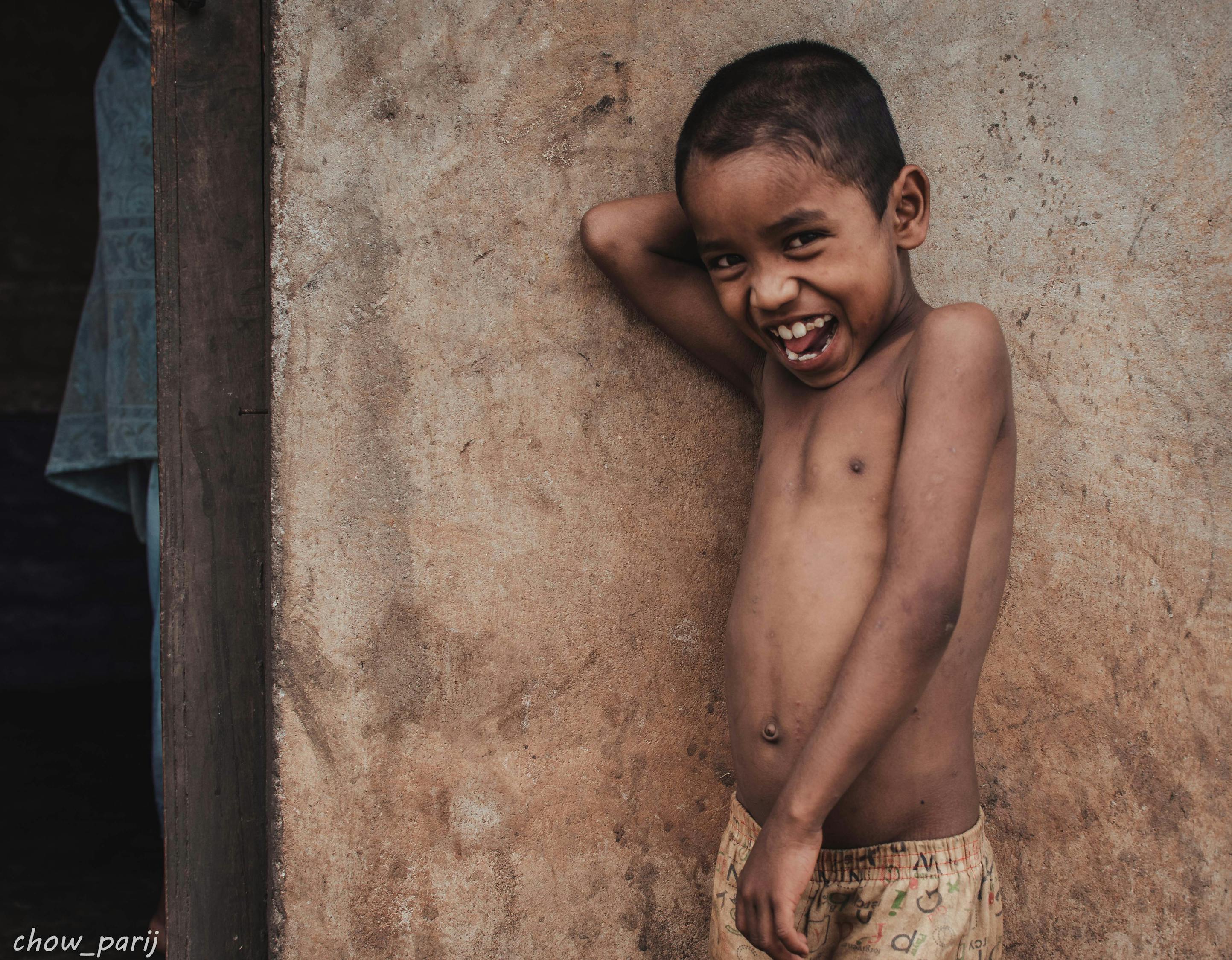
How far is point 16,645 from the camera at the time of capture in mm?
4676

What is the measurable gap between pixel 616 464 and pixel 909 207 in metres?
0.60

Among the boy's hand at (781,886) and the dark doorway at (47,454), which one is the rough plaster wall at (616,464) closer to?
the boy's hand at (781,886)

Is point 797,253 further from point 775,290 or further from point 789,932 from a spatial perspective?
point 789,932

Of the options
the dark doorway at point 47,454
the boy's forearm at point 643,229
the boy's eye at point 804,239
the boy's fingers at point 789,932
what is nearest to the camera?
the boy's fingers at point 789,932

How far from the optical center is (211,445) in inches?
64.3

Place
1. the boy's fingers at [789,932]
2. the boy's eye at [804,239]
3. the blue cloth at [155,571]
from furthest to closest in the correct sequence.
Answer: the blue cloth at [155,571] → the boy's eye at [804,239] → the boy's fingers at [789,932]

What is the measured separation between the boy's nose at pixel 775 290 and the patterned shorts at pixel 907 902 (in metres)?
0.70

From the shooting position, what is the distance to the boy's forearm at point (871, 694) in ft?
3.59

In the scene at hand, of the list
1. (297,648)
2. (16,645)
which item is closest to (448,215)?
(297,648)

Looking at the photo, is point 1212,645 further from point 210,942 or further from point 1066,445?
point 210,942

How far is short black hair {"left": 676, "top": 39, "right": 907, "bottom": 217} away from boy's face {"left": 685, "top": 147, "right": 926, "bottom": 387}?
0.02 m

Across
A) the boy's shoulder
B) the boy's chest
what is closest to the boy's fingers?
the boy's chest

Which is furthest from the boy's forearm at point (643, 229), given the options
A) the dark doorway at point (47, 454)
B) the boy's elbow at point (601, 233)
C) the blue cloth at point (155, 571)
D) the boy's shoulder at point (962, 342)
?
the dark doorway at point (47, 454)

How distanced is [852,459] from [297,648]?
0.94 metres
